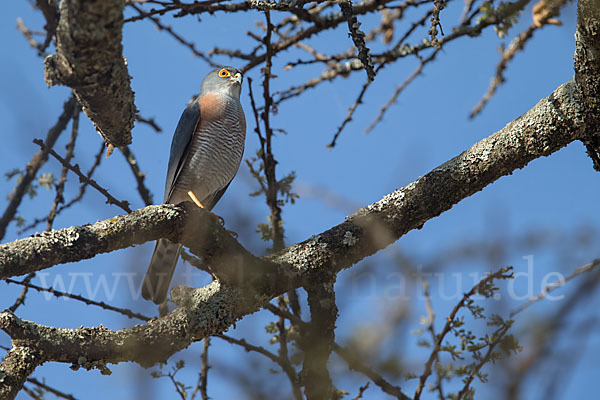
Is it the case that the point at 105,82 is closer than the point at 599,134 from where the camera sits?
Yes

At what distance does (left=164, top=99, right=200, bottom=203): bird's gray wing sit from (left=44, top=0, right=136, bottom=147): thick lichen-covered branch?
2.18m

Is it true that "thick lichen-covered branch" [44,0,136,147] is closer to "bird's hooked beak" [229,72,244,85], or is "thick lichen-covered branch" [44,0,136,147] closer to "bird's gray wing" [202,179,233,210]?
"bird's gray wing" [202,179,233,210]

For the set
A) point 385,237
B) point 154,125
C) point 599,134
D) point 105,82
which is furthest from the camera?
point 154,125

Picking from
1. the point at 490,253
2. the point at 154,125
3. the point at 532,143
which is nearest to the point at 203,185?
the point at 154,125

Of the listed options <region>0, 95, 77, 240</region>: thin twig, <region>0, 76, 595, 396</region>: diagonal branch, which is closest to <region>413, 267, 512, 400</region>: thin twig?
<region>0, 76, 595, 396</region>: diagonal branch

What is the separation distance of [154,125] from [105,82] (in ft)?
9.22

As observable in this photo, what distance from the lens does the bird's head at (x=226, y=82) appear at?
17.9 ft

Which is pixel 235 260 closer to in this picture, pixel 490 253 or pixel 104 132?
pixel 104 132

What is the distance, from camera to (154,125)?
500 cm

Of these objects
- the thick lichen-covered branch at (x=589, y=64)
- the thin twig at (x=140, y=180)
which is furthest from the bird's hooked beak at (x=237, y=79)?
the thick lichen-covered branch at (x=589, y=64)

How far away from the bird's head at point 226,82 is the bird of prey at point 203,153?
231 mm

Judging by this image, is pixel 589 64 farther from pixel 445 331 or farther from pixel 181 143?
pixel 181 143

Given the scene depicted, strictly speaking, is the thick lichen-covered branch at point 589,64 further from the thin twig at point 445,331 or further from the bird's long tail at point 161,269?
the bird's long tail at point 161,269

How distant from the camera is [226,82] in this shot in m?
5.50
